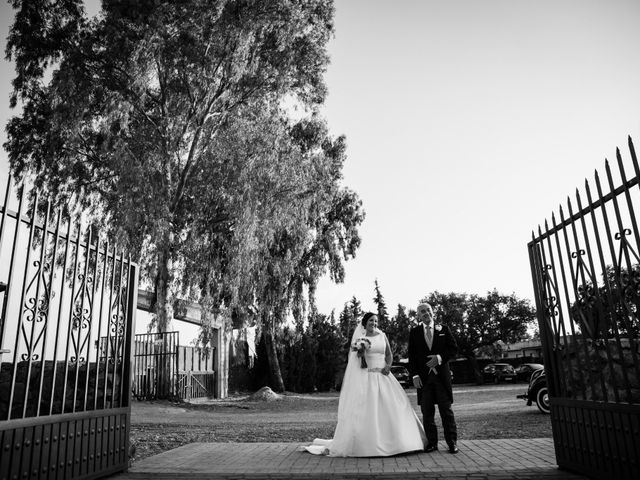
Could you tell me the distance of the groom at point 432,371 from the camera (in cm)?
634

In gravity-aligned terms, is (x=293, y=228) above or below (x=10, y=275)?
above

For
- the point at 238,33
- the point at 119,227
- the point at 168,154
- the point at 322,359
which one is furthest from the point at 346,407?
the point at 322,359

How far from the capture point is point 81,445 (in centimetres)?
480

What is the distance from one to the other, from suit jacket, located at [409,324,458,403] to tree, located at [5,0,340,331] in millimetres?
11200

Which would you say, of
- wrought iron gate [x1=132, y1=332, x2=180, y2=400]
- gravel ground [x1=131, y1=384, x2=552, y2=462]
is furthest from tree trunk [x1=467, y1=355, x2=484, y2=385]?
gravel ground [x1=131, y1=384, x2=552, y2=462]

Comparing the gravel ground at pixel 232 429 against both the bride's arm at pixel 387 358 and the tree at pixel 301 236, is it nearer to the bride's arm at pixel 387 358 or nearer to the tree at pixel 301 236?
the bride's arm at pixel 387 358

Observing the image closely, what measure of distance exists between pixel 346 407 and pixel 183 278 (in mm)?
12427

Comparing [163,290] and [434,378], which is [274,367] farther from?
[434,378]

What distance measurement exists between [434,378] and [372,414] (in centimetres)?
96

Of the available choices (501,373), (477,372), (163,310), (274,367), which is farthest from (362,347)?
(477,372)

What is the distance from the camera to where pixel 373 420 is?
6.41 m

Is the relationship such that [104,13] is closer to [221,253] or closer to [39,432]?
[221,253]

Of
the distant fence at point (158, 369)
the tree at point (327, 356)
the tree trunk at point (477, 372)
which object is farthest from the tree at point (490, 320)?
the distant fence at point (158, 369)

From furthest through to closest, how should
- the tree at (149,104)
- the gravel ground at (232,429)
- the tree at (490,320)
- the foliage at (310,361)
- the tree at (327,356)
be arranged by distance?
the tree at (490,320), the tree at (327,356), the foliage at (310,361), the tree at (149,104), the gravel ground at (232,429)
